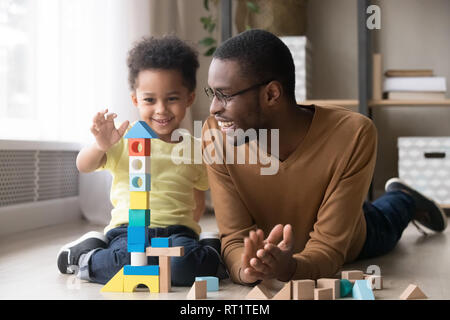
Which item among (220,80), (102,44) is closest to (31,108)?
(102,44)

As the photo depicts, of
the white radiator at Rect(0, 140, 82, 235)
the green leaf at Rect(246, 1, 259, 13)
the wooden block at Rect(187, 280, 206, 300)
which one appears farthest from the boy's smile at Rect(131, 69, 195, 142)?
the green leaf at Rect(246, 1, 259, 13)

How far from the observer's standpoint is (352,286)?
1.10 m

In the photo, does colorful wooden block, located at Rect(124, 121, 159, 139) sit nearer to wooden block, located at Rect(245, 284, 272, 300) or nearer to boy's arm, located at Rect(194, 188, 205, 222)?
wooden block, located at Rect(245, 284, 272, 300)

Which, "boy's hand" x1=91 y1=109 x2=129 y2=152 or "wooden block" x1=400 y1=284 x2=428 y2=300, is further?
"boy's hand" x1=91 y1=109 x2=129 y2=152

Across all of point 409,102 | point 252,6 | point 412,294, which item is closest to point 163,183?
point 412,294

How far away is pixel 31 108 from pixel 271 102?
1.28 m

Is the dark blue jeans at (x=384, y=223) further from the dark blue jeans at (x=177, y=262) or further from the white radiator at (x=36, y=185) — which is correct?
the white radiator at (x=36, y=185)

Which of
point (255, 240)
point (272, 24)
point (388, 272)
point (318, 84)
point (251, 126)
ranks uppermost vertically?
point (272, 24)

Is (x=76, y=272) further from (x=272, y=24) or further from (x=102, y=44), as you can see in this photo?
(x=272, y=24)

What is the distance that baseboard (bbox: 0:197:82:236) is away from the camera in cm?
202


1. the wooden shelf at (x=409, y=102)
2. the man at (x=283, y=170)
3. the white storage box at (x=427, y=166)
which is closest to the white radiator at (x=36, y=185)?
the man at (x=283, y=170)

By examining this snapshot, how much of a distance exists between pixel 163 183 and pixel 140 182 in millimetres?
304

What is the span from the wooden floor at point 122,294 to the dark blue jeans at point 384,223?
3 centimetres

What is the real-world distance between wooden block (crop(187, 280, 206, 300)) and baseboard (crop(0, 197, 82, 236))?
1.13 meters
